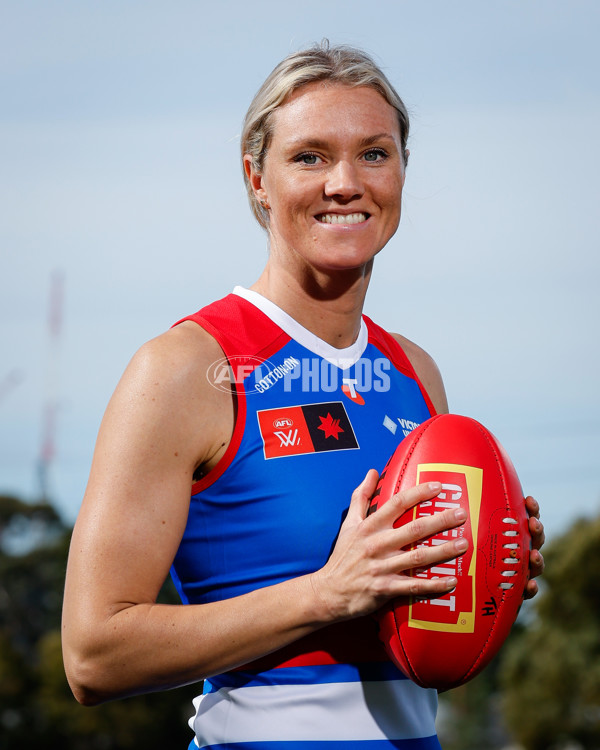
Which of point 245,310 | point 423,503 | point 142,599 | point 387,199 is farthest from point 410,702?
point 387,199

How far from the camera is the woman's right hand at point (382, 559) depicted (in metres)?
2.31

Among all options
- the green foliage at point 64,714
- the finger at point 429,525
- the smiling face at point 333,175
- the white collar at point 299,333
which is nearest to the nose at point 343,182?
the smiling face at point 333,175

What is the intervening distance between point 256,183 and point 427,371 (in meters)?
0.95

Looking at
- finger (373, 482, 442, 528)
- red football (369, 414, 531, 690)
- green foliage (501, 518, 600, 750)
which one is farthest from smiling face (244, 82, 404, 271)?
green foliage (501, 518, 600, 750)

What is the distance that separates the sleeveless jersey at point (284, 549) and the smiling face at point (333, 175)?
0.35m

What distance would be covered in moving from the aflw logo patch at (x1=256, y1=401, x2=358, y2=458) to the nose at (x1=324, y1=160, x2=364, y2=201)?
0.61 meters

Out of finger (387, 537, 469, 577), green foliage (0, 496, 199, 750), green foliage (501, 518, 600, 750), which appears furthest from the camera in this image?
green foliage (0, 496, 199, 750)

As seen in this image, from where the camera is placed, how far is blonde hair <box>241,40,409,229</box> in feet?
9.35

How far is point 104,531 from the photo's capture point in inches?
93.0

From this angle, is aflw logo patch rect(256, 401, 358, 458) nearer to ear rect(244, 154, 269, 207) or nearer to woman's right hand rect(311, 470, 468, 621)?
woman's right hand rect(311, 470, 468, 621)

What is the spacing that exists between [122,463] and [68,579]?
329 mm

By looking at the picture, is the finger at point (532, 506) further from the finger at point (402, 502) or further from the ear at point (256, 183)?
the ear at point (256, 183)

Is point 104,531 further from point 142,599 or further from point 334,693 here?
point 334,693

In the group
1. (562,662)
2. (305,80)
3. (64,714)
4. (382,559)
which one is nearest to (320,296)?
(305,80)
